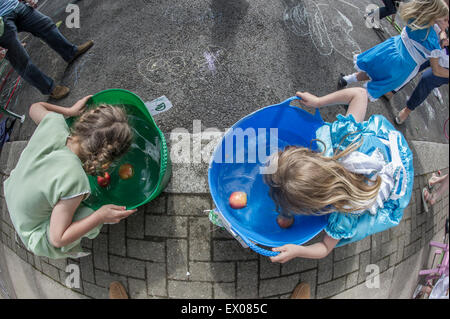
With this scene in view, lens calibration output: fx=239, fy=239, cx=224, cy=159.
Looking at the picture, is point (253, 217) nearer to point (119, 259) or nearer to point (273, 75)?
point (119, 259)

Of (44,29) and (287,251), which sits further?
(44,29)

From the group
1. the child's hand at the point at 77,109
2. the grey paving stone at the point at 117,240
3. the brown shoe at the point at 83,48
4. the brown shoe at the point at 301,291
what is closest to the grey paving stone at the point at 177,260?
the grey paving stone at the point at 117,240

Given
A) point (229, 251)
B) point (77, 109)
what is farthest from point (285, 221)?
point (77, 109)

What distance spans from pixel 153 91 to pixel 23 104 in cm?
96

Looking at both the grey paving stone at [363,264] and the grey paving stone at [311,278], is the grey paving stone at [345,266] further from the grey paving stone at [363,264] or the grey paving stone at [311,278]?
the grey paving stone at [311,278]

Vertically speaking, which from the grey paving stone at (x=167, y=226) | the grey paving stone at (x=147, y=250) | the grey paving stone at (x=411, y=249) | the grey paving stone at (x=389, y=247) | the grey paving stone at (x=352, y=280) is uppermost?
the grey paving stone at (x=167, y=226)

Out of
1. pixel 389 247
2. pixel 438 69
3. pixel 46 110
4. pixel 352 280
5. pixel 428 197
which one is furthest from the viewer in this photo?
pixel 428 197

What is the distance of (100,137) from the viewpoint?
119 centimetres

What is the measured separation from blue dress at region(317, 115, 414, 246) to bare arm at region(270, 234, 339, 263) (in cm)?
8

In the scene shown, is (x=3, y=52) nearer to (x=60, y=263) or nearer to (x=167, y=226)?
(x=60, y=263)

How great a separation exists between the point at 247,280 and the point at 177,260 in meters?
0.50

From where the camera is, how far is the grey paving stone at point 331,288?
174 centimetres

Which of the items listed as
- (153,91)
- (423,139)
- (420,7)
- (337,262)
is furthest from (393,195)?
(153,91)

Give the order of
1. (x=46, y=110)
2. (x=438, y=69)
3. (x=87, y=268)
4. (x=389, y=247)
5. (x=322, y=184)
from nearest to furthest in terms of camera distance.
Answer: (x=322, y=184), (x=46, y=110), (x=438, y=69), (x=87, y=268), (x=389, y=247)
